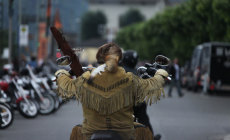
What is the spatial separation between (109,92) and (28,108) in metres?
9.69

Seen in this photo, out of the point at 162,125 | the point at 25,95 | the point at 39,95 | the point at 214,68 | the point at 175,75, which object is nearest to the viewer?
the point at 162,125

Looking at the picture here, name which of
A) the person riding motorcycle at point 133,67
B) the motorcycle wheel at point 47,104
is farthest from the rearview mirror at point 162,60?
the motorcycle wheel at point 47,104

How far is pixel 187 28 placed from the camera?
138ft

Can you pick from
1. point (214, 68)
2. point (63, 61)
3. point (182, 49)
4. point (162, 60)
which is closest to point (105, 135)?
point (63, 61)

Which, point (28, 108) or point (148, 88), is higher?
point (148, 88)

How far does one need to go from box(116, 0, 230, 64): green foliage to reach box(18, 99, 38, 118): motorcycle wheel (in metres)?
14.5

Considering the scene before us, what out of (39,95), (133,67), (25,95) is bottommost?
(39,95)

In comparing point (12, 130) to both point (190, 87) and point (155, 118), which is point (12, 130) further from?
point (190, 87)

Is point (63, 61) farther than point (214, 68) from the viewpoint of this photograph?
No

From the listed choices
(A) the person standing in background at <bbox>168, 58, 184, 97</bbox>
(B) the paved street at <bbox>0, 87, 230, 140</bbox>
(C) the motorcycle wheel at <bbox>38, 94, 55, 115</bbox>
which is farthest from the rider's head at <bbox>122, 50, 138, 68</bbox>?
(A) the person standing in background at <bbox>168, 58, 184, 97</bbox>

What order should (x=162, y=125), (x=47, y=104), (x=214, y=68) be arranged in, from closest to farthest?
1. (x=162, y=125)
2. (x=47, y=104)
3. (x=214, y=68)

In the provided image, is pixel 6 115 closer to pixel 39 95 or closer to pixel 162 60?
pixel 39 95

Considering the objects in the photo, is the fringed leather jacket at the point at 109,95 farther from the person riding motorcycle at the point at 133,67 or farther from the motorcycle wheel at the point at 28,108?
the motorcycle wheel at the point at 28,108

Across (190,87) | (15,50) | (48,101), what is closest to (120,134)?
(48,101)
